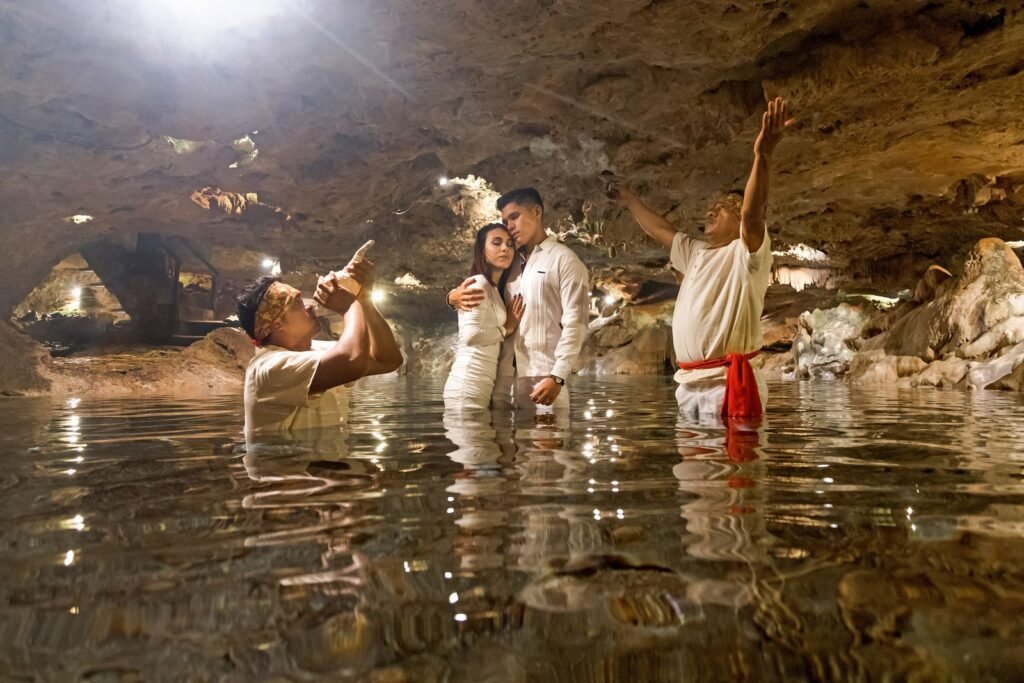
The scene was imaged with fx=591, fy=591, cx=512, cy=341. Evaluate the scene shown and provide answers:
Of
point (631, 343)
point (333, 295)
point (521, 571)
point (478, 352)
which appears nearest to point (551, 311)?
point (478, 352)

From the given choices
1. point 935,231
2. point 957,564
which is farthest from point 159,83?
point 935,231

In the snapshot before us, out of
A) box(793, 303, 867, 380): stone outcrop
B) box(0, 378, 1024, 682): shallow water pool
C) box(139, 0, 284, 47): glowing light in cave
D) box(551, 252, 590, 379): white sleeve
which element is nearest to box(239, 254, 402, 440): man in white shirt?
box(0, 378, 1024, 682): shallow water pool

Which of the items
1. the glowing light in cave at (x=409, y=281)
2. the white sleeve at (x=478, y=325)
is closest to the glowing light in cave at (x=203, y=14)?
the white sleeve at (x=478, y=325)

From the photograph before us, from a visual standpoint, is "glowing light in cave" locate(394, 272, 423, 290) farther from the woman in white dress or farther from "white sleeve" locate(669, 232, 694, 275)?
"white sleeve" locate(669, 232, 694, 275)

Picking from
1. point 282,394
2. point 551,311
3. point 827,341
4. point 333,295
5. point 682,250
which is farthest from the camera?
point 827,341

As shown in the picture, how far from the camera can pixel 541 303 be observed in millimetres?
3896

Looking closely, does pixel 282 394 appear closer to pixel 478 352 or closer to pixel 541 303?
pixel 478 352

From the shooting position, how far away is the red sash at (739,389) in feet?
12.2

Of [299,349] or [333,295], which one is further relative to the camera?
[299,349]

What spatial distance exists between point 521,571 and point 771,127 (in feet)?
10.3

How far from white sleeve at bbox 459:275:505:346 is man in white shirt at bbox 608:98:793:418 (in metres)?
1.27

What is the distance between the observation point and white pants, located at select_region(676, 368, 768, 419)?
3.85 meters

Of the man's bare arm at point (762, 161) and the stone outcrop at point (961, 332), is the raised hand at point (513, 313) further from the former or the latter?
the stone outcrop at point (961, 332)

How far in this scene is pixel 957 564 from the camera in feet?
3.33
